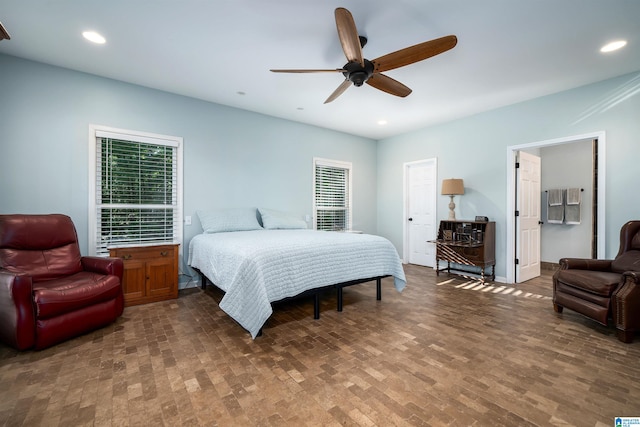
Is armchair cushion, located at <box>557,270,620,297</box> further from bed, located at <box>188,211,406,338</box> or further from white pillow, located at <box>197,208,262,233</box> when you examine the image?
white pillow, located at <box>197,208,262,233</box>

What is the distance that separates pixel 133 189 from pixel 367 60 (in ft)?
10.9

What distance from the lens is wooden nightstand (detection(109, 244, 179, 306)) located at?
3.26 meters

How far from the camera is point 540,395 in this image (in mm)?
1716

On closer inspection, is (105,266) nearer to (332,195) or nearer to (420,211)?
(332,195)

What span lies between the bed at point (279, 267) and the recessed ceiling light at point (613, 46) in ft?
9.55

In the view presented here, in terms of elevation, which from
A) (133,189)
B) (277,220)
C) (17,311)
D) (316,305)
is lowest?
(316,305)

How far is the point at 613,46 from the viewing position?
9.08 ft

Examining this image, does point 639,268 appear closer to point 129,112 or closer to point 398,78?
point 398,78

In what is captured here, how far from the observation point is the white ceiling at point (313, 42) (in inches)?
89.6

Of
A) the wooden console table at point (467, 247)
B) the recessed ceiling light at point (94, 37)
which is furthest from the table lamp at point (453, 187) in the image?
the recessed ceiling light at point (94, 37)

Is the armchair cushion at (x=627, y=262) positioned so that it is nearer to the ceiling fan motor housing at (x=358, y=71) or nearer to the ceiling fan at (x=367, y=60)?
the ceiling fan at (x=367, y=60)

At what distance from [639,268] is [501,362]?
191 cm

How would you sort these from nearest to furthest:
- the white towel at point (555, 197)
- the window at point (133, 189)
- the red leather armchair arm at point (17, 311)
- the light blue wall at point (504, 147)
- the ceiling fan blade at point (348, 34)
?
the ceiling fan blade at point (348, 34), the red leather armchair arm at point (17, 311), the light blue wall at point (504, 147), the window at point (133, 189), the white towel at point (555, 197)

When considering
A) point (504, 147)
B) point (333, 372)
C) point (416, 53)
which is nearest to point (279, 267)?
point (333, 372)
